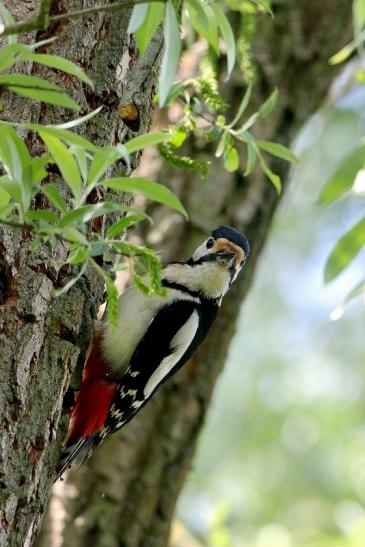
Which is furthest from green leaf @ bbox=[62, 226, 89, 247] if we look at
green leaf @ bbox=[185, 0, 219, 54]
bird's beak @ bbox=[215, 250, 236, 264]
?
bird's beak @ bbox=[215, 250, 236, 264]

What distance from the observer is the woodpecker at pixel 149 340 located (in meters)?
2.66

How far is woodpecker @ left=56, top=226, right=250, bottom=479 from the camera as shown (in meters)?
2.66

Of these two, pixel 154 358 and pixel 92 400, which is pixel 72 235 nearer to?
pixel 92 400

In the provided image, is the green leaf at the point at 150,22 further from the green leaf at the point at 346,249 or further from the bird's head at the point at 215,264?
the bird's head at the point at 215,264

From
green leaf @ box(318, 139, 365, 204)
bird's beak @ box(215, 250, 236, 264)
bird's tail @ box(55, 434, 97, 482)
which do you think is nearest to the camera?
green leaf @ box(318, 139, 365, 204)

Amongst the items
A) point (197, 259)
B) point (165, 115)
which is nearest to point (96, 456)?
point (197, 259)

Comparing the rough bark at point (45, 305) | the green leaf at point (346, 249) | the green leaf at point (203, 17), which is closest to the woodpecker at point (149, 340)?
the rough bark at point (45, 305)

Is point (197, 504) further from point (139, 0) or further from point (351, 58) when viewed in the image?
point (139, 0)

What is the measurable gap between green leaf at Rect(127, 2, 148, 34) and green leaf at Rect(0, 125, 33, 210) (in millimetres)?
233

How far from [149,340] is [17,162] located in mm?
1454

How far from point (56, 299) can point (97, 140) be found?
1.13 feet

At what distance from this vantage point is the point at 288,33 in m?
3.49

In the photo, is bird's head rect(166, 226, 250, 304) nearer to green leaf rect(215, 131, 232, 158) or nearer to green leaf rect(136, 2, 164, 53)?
A: green leaf rect(215, 131, 232, 158)

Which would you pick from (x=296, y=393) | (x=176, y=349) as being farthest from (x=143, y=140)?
(x=296, y=393)
